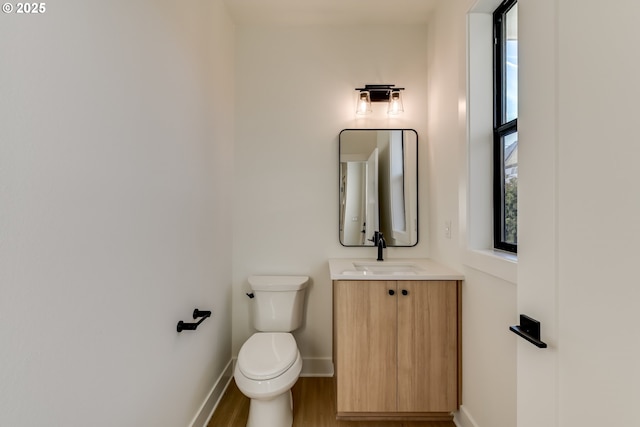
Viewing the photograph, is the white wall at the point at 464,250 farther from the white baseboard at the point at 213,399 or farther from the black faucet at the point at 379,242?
the white baseboard at the point at 213,399

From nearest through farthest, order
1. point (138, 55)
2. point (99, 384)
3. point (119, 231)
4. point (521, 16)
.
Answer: point (521, 16) → point (99, 384) → point (119, 231) → point (138, 55)

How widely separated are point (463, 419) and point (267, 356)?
1.16 metres

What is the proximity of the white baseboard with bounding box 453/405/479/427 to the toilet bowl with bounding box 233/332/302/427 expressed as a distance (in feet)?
3.14

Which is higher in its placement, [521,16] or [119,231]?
[521,16]

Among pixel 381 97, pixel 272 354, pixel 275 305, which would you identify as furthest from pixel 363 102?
pixel 272 354

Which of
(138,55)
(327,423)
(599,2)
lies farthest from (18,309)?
(327,423)

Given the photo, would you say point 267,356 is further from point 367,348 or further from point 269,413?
point 367,348

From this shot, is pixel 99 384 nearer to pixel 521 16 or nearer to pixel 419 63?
pixel 521 16

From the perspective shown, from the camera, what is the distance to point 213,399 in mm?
1968

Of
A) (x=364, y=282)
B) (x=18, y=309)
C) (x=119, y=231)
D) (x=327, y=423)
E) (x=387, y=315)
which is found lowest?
(x=327, y=423)

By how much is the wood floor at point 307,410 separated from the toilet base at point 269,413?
0.52 ft

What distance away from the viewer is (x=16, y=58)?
71 cm

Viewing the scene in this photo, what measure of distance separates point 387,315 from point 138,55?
1.72 metres

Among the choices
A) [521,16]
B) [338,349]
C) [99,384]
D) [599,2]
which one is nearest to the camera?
[599,2]
